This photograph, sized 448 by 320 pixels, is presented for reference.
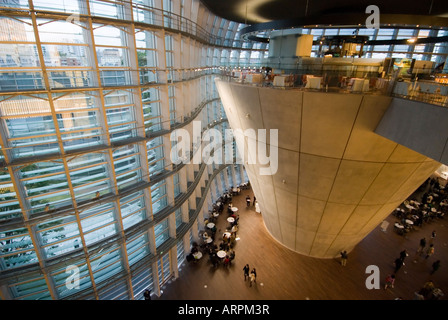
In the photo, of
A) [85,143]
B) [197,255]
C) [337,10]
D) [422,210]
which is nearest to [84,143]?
[85,143]

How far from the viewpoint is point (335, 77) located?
930cm

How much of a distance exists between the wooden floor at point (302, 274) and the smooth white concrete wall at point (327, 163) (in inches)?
62.5

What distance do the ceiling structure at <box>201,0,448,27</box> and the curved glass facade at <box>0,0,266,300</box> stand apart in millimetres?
4450

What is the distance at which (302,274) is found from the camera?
14047mm

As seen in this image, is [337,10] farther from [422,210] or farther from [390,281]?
[422,210]

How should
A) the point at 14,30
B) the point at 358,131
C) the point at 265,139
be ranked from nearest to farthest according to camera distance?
the point at 14,30 → the point at 358,131 → the point at 265,139

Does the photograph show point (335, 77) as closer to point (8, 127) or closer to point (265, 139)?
point (265, 139)

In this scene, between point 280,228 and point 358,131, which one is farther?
point 280,228

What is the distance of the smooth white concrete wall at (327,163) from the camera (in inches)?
338

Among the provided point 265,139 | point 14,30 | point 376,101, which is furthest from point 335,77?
point 14,30

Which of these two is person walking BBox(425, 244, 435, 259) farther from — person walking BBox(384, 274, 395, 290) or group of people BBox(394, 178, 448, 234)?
person walking BBox(384, 274, 395, 290)
